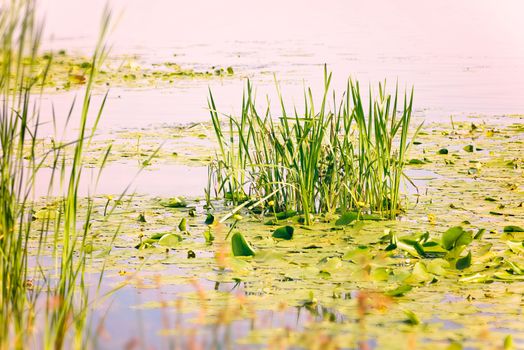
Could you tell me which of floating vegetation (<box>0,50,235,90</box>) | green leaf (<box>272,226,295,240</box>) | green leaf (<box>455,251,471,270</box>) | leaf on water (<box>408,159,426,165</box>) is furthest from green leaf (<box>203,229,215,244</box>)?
floating vegetation (<box>0,50,235,90</box>)

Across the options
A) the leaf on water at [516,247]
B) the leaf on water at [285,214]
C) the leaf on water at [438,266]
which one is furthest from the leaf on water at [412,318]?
the leaf on water at [285,214]

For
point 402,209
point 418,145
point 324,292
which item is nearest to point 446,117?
point 418,145

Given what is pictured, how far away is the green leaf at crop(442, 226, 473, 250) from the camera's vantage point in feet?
16.9

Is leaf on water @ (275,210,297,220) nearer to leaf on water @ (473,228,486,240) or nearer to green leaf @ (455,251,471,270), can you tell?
leaf on water @ (473,228,486,240)

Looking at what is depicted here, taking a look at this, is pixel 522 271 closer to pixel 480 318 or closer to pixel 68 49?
pixel 480 318

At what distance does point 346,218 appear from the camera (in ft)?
19.3

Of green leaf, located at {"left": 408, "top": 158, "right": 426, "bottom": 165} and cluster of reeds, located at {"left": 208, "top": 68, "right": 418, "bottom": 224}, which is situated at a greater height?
cluster of reeds, located at {"left": 208, "top": 68, "right": 418, "bottom": 224}

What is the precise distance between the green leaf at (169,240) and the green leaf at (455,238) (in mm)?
1501

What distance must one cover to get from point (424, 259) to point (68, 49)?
14.9 metres

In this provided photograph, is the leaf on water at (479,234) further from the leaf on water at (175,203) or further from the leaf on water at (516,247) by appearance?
the leaf on water at (175,203)

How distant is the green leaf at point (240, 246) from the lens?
5.17m

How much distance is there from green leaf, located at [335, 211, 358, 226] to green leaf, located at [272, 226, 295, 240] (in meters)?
0.40

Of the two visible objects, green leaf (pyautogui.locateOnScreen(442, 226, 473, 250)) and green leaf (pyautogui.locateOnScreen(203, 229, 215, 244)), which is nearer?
green leaf (pyautogui.locateOnScreen(442, 226, 473, 250))

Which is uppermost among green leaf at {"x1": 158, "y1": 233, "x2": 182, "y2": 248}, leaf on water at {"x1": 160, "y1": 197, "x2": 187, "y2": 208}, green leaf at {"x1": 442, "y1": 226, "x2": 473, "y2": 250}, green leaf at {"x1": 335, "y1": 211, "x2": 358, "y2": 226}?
green leaf at {"x1": 442, "y1": 226, "x2": 473, "y2": 250}
